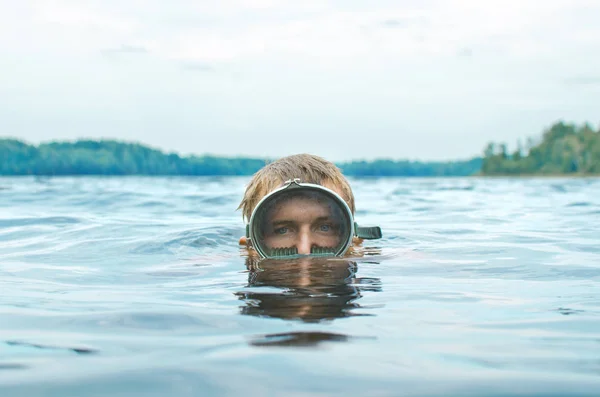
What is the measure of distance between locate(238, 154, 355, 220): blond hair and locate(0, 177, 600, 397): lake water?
0.50m

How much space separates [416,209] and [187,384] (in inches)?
373

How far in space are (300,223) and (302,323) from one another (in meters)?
1.83

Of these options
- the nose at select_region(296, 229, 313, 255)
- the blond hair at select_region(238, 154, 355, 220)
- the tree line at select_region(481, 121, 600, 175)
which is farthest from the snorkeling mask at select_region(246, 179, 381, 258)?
the tree line at select_region(481, 121, 600, 175)

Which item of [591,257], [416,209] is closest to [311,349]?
[591,257]

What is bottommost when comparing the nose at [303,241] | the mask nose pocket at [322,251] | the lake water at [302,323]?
the lake water at [302,323]

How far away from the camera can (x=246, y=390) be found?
157 centimetres

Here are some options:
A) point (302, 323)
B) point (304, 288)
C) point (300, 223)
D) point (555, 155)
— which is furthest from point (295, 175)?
point (555, 155)

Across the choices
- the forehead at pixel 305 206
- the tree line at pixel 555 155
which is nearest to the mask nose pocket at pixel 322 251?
the forehead at pixel 305 206

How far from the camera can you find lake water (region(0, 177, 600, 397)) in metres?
1.63

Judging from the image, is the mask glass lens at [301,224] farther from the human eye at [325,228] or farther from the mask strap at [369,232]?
A: the mask strap at [369,232]

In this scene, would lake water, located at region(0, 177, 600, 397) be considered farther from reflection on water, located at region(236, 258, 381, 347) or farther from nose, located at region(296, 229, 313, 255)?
nose, located at region(296, 229, 313, 255)

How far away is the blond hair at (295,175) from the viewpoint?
14.8 ft

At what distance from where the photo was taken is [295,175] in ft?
14.7

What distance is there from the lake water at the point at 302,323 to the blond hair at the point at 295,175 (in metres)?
0.50
